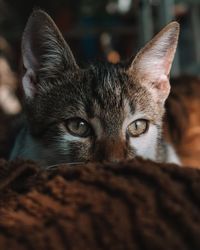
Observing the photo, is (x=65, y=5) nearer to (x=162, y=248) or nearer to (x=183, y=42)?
(x=183, y=42)

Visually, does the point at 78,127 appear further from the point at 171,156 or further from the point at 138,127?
the point at 171,156

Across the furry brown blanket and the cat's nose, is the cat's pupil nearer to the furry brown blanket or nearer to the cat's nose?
the cat's nose

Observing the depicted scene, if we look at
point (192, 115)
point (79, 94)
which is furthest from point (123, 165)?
point (192, 115)

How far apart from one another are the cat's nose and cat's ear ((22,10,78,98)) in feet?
1.19

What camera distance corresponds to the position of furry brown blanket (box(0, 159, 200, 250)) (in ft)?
2.77

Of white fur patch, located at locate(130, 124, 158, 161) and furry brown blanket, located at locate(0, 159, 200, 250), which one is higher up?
white fur patch, located at locate(130, 124, 158, 161)

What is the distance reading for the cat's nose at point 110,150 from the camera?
55.6 inches

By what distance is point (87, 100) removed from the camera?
1.57 metres

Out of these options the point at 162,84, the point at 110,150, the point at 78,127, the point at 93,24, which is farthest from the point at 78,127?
the point at 93,24

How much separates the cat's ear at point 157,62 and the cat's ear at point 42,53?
239 mm

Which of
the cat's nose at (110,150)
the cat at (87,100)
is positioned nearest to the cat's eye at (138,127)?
the cat at (87,100)

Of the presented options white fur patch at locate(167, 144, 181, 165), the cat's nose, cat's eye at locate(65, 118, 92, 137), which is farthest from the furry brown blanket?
white fur patch at locate(167, 144, 181, 165)

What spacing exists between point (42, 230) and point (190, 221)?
0.27 metres

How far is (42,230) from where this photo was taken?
87 centimetres
